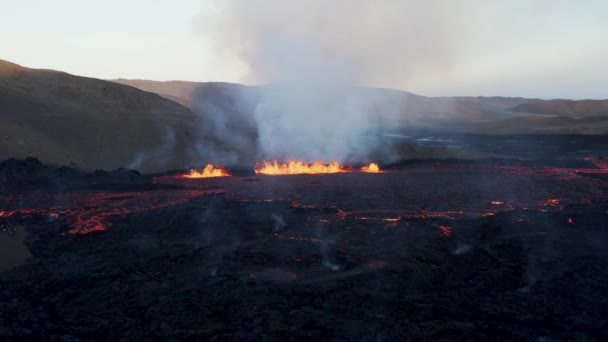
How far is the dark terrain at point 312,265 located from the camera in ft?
27.7

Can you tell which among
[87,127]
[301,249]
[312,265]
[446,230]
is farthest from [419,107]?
[312,265]

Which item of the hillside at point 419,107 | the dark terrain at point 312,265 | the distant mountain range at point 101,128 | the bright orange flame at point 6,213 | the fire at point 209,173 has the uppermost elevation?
the hillside at point 419,107

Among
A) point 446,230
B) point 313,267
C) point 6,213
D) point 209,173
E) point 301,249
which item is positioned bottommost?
point 313,267

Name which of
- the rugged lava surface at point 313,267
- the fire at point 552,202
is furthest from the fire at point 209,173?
the fire at point 552,202

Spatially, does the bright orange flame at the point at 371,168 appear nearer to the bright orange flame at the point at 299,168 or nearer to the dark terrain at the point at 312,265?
the bright orange flame at the point at 299,168

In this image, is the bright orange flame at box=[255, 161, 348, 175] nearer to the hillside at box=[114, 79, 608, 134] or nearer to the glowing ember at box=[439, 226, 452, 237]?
the glowing ember at box=[439, 226, 452, 237]

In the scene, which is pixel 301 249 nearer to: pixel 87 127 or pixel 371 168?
pixel 371 168

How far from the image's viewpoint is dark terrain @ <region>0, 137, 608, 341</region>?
8.44 metres

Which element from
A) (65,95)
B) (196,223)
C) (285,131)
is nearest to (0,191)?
(196,223)

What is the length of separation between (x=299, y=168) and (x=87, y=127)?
62.3ft

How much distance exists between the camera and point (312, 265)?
→ 458 inches

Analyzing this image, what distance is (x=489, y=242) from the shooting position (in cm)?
1352

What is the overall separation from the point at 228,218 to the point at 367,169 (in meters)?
16.1

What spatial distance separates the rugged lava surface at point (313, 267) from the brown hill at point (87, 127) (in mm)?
12950
